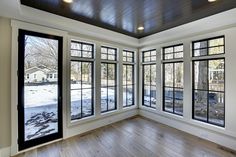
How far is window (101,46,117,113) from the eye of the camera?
15.3ft

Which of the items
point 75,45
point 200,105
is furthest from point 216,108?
point 75,45

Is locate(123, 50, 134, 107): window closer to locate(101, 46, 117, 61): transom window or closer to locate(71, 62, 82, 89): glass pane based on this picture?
locate(101, 46, 117, 61): transom window

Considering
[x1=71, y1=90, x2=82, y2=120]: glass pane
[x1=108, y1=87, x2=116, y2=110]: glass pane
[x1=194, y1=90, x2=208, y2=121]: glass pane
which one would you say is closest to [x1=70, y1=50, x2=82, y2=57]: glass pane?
[x1=71, y1=90, x2=82, y2=120]: glass pane

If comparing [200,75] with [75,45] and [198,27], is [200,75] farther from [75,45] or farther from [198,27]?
[75,45]

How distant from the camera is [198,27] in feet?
11.7

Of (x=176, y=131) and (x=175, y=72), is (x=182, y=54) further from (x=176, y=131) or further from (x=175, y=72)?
(x=176, y=131)

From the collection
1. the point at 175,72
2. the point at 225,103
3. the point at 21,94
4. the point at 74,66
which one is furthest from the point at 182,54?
the point at 21,94

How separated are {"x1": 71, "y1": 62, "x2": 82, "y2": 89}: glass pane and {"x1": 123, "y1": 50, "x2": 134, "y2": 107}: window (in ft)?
6.16

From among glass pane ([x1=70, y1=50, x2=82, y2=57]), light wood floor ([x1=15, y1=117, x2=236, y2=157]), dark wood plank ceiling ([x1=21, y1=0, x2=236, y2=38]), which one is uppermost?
dark wood plank ceiling ([x1=21, y1=0, x2=236, y2=38])

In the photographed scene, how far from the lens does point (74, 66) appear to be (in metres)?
3.94

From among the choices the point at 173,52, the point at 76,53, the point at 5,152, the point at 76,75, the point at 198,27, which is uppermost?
the point at 198,27

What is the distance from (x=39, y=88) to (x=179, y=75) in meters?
3.93

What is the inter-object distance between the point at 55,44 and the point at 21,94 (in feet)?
4.54

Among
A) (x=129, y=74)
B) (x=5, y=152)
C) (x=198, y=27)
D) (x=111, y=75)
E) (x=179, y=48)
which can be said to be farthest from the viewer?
(x=129, y=74)
